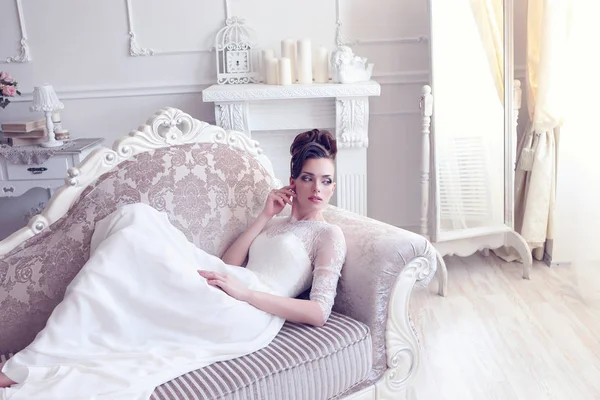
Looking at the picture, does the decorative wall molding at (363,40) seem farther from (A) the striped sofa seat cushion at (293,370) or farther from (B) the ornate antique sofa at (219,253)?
(A) the striped sofa seat cushion at (293,370)

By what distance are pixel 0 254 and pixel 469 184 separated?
2.20 m

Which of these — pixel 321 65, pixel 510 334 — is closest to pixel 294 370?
pixel 510 334

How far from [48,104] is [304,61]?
4.21ft

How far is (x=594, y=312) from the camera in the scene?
8.87ft

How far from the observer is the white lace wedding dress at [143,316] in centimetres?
143

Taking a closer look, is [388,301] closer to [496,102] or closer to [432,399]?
[432,399]

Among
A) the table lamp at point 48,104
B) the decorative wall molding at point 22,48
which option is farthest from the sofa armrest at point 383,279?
the decorative wall molding at point 22,48

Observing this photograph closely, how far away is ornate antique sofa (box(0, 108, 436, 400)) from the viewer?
1593 mm

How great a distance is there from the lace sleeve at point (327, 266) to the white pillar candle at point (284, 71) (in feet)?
4.57

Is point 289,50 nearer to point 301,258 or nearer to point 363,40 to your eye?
point 363,40

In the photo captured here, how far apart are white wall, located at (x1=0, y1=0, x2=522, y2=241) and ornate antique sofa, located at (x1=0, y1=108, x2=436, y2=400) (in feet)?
4.59

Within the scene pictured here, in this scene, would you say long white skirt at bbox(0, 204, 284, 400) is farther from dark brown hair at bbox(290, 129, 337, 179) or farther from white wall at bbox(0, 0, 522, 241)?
white wall at bbox(0, 0, 522, 241)

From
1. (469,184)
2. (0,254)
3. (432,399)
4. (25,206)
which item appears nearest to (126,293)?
(0,254)

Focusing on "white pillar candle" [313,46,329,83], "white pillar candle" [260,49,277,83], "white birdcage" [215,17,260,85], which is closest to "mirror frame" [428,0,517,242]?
"white pillar candle" [313,46,329,83]
